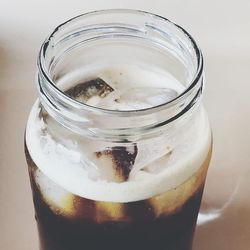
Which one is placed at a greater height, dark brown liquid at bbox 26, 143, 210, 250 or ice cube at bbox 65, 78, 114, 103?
ice cube at bbox 65, 78, 114, 103

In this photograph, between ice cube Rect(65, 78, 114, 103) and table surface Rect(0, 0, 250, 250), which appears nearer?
ice cube Rect(65, 78, 114, 103)

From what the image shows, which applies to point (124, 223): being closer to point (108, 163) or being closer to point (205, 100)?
point (108, 163)

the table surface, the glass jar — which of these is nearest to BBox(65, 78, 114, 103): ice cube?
the glass jar

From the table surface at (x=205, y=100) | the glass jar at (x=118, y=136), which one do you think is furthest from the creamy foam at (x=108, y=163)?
the table surface at (x=205, y=100)

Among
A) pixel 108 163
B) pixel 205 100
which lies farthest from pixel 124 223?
pixel 205 100

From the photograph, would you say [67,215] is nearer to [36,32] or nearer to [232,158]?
[232,158]

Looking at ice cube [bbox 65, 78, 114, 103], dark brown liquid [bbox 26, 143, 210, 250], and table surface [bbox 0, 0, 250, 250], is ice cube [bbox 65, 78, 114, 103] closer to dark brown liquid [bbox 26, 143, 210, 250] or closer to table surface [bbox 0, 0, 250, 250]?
dark brown liquid [bbox 26, 143, 210, 250]

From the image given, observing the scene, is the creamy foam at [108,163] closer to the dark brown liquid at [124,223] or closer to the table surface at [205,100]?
the dark brown liquid at [124,223]
